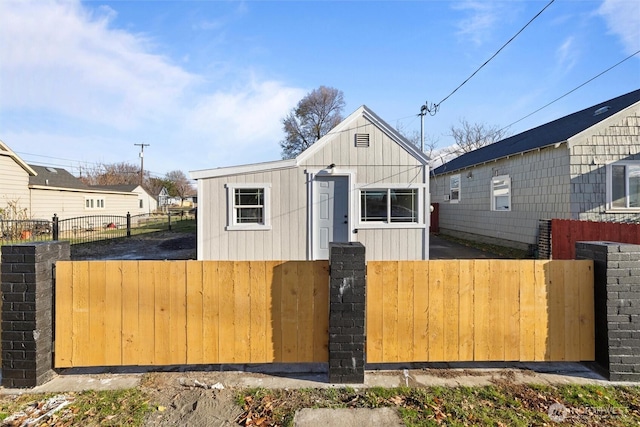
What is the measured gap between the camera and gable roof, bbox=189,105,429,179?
314 inches

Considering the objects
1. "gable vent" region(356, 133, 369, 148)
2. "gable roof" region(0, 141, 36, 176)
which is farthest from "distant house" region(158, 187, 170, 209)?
"gable vent" region(356, 133, 369, 148)

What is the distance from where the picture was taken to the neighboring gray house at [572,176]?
9.12 metres

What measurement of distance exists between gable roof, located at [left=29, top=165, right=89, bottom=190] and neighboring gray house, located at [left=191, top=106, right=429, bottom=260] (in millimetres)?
18185

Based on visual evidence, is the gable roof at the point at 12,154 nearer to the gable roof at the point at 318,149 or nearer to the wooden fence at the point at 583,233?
the gable roof at the point at 318,149

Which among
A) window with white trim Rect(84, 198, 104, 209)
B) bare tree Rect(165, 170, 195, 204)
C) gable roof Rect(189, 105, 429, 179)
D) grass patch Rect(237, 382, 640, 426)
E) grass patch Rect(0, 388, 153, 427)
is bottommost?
grass patch Rect(237, 382, 640, 426)

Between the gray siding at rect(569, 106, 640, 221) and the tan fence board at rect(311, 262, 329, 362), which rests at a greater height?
the gray siding at rect(569, 106, 640, 221)

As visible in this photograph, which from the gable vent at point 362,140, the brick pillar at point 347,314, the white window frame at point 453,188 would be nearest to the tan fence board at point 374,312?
the brick pillar at point 347,314

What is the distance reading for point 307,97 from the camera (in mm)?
32844

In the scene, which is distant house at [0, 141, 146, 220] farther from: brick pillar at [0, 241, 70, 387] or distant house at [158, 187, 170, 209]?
distant house at [158, 187, 170, 209]

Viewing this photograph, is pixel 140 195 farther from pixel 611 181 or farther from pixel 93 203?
pixel 611 181

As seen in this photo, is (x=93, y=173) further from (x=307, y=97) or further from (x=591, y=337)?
(x=591, y=337)

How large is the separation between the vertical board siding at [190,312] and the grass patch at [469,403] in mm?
518

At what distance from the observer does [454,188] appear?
54.3 ft

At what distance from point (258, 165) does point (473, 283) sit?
585 centimetres
